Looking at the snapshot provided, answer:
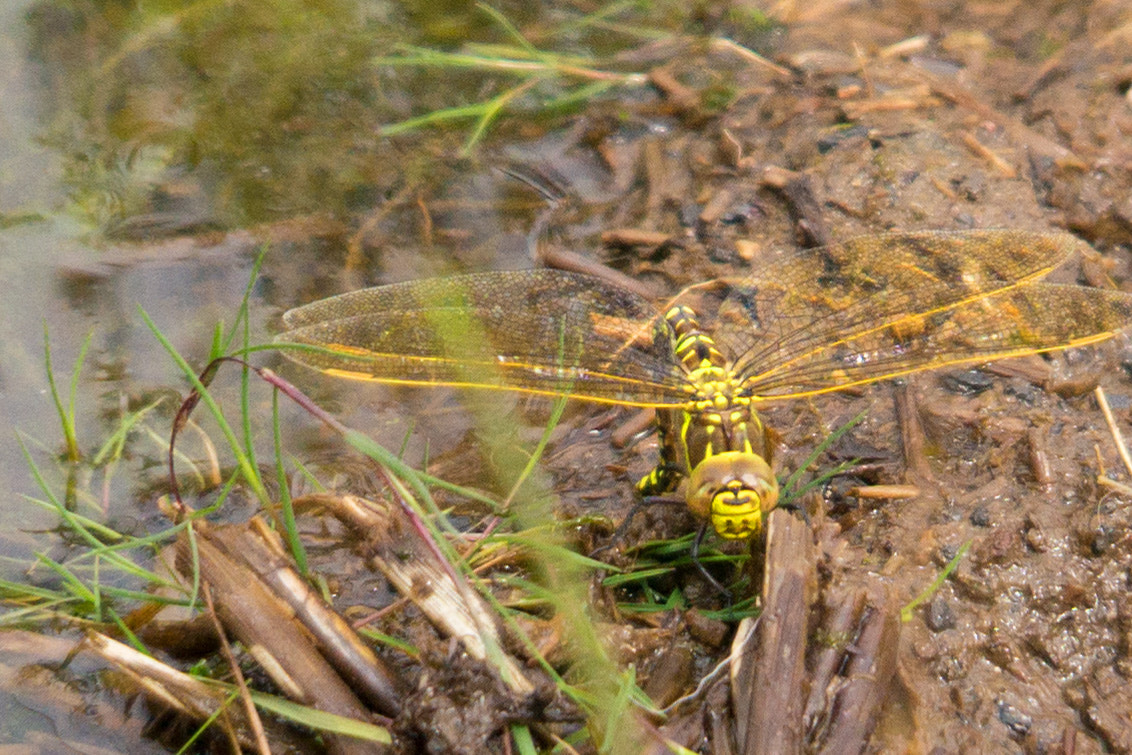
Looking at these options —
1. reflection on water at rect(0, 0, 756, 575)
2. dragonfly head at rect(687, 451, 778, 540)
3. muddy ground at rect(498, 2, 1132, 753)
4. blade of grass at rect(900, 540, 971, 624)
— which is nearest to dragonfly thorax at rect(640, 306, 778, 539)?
dragonfly head at rect(687, 451, 778, 540)

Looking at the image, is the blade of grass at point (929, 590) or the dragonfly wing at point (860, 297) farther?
the dragonfly wing at point (860, 297)

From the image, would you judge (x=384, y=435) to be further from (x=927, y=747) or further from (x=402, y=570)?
(x=927, y=747)

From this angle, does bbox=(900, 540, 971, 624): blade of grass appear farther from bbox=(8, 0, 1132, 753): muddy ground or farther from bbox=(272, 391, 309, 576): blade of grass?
bbox=(272, 391, 309, 576): blade of grass

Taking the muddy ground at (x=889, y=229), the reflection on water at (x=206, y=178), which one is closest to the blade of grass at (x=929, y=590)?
the muddy ground at (x=889, y=229)

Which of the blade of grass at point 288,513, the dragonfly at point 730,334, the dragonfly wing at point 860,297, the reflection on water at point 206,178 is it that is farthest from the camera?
the reflection on water at point 206,178

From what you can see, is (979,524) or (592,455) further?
(592,455)

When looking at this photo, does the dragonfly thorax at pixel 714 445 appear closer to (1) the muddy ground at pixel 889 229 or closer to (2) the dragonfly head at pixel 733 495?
(2) the dragonfly head at pixel 733 495

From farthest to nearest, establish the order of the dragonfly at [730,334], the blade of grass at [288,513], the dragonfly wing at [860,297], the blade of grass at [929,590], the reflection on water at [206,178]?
the reflection on water at [206,178]
the dragonfly wing at [860,297]
the dragonfly at [730,334]
the blade of grass at [929,590]
the blade of grass at [288,513]

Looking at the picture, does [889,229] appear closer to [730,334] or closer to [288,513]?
[730,334]

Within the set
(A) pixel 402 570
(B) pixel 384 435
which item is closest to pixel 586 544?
(A) pixel 402 570
